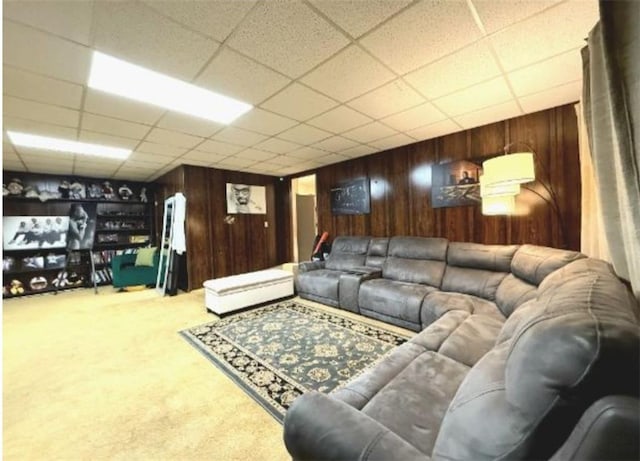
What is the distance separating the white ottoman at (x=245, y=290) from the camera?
3.47 meters

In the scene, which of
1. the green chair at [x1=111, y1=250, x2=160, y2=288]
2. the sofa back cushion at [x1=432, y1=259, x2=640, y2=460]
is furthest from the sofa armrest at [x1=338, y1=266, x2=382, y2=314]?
the green chair at [x1=111, y1=250, x2=160, y2=288]

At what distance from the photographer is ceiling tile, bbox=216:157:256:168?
466cm

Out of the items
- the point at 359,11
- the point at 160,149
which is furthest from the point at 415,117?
the point at 160,149

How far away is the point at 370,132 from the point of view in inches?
137

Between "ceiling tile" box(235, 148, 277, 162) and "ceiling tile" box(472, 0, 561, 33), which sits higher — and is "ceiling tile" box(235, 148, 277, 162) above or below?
above

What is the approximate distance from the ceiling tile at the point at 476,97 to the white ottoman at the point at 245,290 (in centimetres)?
307

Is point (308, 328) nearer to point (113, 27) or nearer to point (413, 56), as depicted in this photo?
point (413, 56)

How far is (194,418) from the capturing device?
1.70 m

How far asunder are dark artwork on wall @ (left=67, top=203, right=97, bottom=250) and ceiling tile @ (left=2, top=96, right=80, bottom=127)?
335cm

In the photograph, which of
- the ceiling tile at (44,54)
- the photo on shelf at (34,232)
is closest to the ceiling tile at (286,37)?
the ceiling tile at (44,54)

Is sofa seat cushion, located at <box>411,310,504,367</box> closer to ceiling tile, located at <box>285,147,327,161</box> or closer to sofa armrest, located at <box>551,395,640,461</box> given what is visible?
sofa armrest, located at <box>551,395,640,461</box>

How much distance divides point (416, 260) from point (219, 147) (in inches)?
126

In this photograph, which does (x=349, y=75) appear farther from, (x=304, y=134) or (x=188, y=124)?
(x=188, y=124)

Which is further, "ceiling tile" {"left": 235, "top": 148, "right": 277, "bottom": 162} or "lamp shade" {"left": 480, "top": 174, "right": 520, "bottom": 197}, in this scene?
"ceiling tile" {"left": 235, "top": 148, "right": 277, "bottom": 162}
